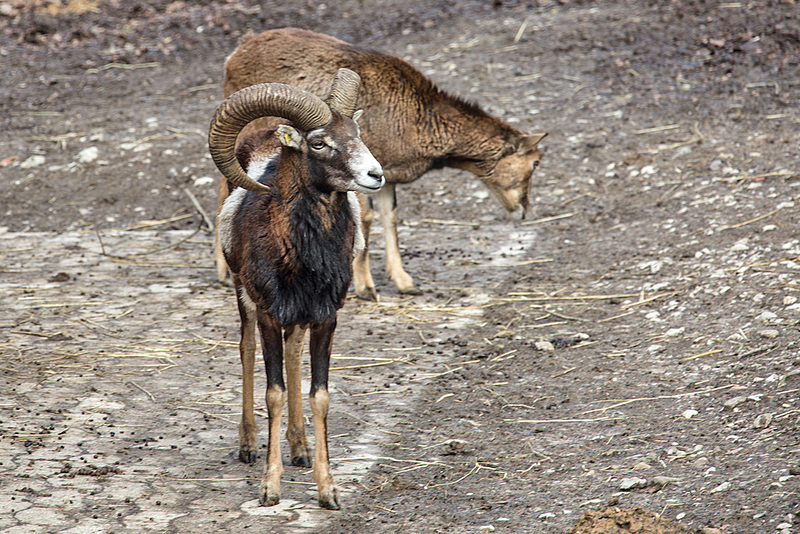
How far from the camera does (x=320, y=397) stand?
193 inches

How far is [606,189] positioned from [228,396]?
585 cm

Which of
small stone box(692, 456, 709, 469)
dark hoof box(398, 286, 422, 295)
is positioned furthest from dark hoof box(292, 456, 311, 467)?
dark hoof box(398, 286, 422, 295)

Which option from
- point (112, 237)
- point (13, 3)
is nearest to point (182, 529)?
point (112, 237)

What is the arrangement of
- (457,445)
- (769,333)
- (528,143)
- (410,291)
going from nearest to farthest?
(457,445) < (769,333) < (410,291) < (528,143)

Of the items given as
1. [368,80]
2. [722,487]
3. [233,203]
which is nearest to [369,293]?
[368,80]

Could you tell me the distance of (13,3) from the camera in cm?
1659

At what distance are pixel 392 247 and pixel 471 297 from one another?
38.0 inches

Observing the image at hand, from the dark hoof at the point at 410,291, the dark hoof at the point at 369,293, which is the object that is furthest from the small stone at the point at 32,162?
the dark hoof at the point at 410,291

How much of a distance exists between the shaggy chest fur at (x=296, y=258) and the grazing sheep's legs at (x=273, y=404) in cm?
9

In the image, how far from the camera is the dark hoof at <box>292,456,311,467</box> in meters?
5.29

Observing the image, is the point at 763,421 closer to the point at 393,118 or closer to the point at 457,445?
the point at 457,445

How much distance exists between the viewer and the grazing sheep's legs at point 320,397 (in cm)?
477

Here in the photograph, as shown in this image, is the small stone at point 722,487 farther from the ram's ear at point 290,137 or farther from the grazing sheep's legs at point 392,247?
the grazing sheep's legs at point 392,247

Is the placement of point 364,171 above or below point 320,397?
above
